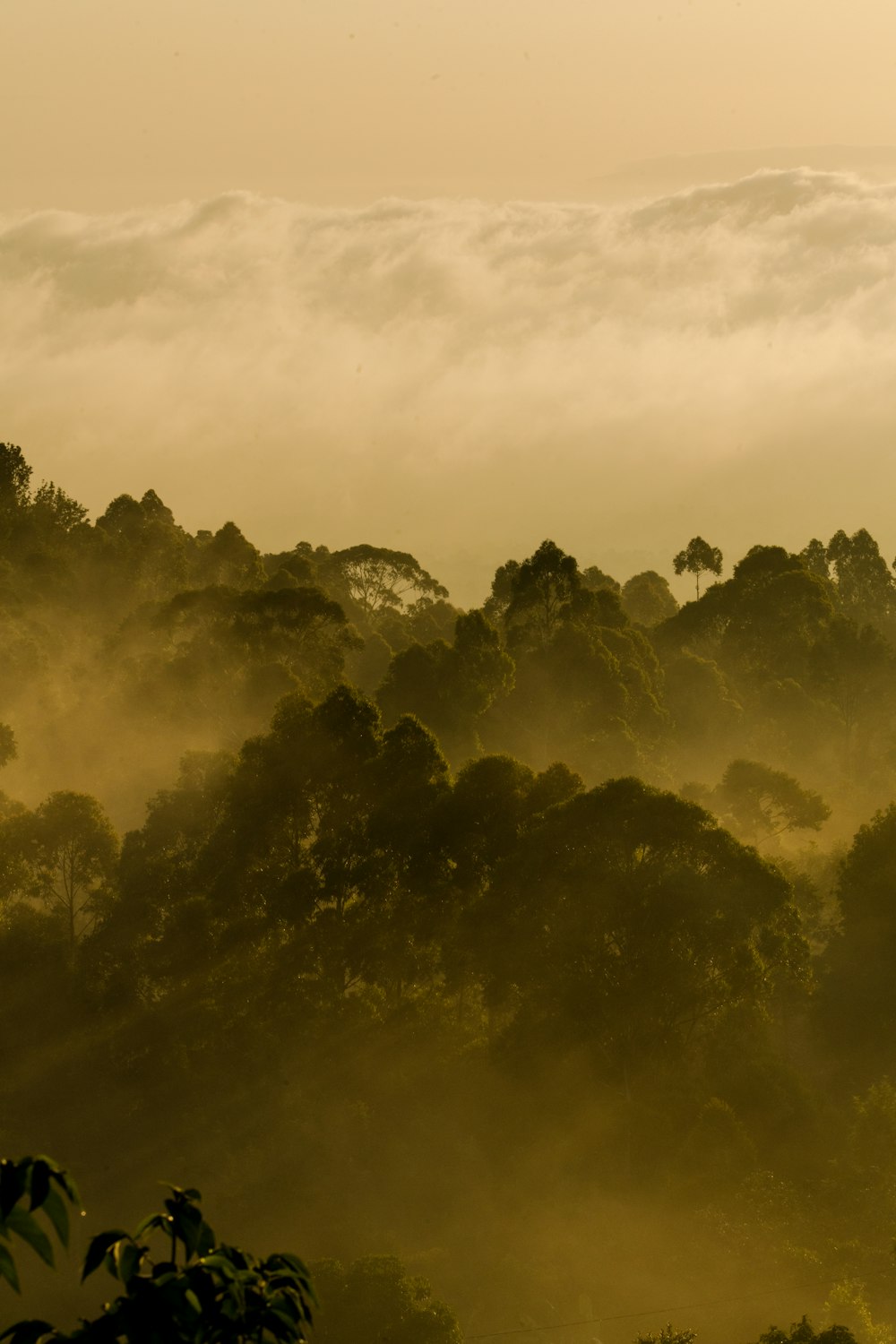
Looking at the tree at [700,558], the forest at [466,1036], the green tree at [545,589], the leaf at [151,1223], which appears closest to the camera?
the leaf at [151,1223]

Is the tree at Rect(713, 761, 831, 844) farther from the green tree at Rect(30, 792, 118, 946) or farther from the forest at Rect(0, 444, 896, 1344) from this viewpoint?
the green tree at Rect(30, 792, 118, 946)

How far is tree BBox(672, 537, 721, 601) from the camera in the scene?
96250 millimetres

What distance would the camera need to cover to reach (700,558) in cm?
9650

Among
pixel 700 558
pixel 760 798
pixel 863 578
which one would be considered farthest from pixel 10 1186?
pixel 863 578

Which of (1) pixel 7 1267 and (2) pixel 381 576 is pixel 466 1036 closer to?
(1) pixel 7 1267

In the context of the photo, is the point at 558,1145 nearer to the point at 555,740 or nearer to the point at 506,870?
the point at 506,870

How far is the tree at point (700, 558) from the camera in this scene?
9625 cm

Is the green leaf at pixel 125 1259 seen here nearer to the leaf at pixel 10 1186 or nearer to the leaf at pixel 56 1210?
the leaf at pixel 56 1210

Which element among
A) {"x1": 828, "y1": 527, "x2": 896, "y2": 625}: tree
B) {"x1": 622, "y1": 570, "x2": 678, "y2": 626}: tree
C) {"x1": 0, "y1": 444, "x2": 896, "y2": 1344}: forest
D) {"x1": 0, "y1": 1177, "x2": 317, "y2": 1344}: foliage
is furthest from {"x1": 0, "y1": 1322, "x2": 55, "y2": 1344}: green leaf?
{"x1": 828, "y1": 527, "x2": 896, "y2": 625}: tree

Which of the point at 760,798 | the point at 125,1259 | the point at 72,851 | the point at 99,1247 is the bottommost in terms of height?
the point at 125,1259

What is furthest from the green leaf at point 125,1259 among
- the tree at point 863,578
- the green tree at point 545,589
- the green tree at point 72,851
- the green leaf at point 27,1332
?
the tree at point 863,578

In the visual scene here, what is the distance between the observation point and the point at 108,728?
6025cm

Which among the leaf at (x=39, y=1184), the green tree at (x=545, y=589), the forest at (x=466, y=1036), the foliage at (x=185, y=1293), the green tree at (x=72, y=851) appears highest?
the green tree at (x=545, y=589)

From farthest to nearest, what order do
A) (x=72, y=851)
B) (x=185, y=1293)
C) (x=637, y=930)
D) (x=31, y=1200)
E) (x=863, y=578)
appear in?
(x=863, y=578) < (x=72, y=851) < (x=637, y=930) < (x=185, y=1293) < (x=31, y=1200)
